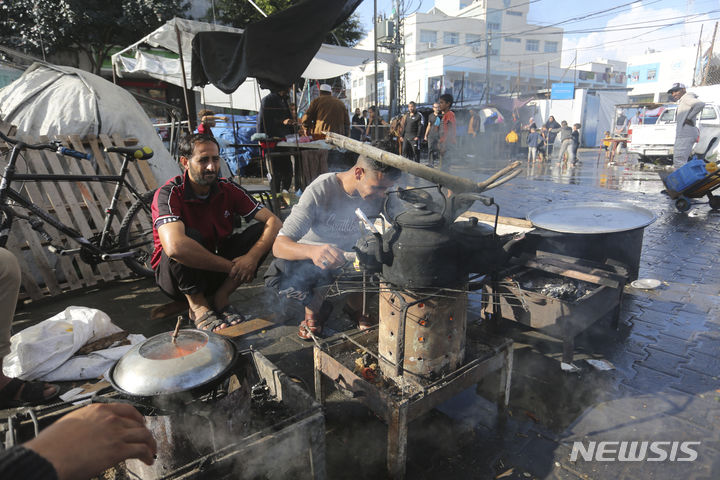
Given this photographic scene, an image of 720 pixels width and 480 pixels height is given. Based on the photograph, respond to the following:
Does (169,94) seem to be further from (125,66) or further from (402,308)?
(402,308)

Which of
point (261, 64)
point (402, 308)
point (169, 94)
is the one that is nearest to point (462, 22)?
point (169, 94)

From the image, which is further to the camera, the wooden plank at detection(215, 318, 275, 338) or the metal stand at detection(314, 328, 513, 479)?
the wooden plank at detection(215, 318, 275, 338)

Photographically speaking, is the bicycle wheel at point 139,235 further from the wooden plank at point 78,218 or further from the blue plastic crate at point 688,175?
the blue plastic crate at point 688,175

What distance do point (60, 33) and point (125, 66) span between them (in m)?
5.43

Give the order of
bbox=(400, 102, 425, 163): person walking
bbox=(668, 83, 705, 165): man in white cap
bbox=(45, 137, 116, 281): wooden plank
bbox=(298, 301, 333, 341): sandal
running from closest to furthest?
bbox=(298, 301, 333, 341): sandal → bbox=(45, 137, 116, 281): wooden plank → bbox=(668, 83, 705, 165): man in white cap → bbox=(400, 102, 425, 163): person walking

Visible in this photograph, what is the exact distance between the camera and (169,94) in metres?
18.8

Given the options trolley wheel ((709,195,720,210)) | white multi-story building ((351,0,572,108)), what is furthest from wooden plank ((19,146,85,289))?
white multi-story building ((351,0,572,108))

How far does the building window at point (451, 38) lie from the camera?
46.6 metres

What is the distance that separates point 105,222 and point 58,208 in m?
0.52

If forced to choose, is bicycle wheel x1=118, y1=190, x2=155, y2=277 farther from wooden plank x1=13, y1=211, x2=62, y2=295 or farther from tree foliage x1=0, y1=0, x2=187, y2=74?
tree foliage x1=0, y1=0, x2=187, y2=74

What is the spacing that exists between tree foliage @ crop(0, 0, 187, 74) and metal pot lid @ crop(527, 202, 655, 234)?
15.6m

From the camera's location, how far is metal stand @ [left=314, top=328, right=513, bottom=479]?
1840 mm

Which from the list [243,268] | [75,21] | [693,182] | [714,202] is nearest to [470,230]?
[243,268]

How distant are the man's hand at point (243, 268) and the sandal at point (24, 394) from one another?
132 centimetres
